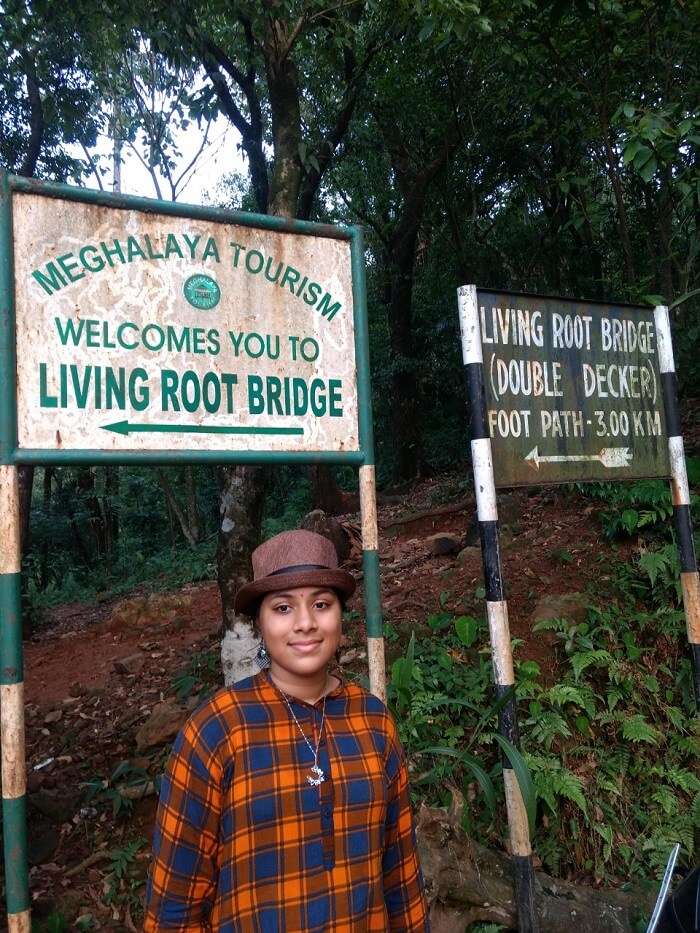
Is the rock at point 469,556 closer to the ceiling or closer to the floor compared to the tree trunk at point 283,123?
closer to the floor

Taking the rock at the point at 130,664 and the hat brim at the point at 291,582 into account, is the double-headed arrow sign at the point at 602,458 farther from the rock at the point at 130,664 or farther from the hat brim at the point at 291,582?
the rock at the point at 130,664

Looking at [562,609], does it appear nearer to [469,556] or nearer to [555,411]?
[555,411]

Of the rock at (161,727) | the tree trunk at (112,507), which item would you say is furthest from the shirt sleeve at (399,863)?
the tree trunk at (112,507)

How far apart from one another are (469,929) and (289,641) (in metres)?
1.99

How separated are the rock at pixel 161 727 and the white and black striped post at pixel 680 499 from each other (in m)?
3.08

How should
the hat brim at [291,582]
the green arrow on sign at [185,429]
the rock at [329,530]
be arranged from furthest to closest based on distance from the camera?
the rock at [329,530] → the green arrow on sign at [185,429] → the hat brim at [291,582]

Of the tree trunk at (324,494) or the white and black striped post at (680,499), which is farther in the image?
the tree trunk at (324,494)

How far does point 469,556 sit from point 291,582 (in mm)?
5305

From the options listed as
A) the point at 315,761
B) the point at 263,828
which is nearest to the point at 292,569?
the point at 315,761

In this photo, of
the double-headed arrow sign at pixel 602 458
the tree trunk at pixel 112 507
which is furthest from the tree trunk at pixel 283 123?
the tree trunk at pixel 112 507

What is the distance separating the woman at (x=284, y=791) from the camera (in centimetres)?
165

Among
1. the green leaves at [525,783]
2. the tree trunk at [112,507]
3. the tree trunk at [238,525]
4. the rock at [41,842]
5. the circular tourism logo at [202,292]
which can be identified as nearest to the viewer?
the circular tourism logo at [202,292]

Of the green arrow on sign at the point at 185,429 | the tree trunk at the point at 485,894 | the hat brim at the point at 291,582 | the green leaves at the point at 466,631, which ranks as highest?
the green arrow on sign at the point at 185,429

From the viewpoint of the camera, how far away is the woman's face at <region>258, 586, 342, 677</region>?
177 centimetres
